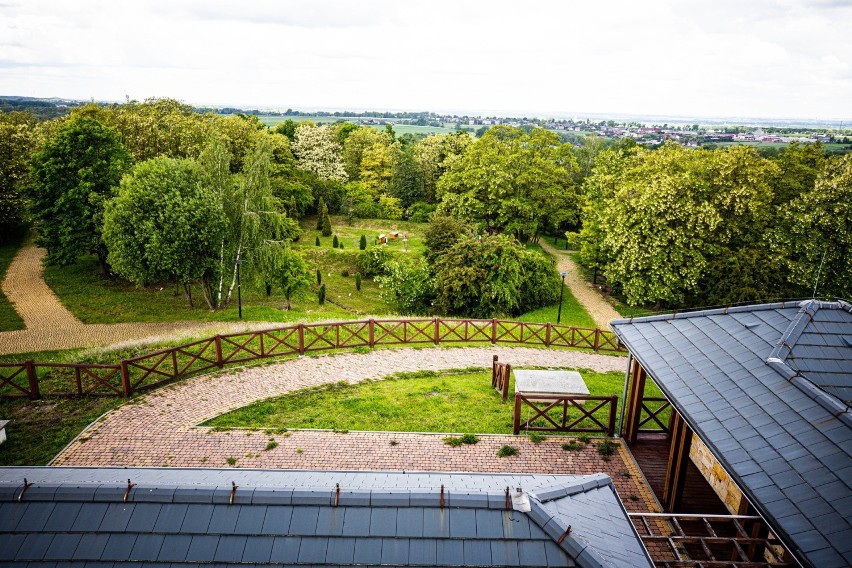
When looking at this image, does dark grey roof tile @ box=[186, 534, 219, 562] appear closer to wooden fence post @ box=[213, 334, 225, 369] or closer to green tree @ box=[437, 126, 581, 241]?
wooden fence post @ box=[213, 334, 225, 369]

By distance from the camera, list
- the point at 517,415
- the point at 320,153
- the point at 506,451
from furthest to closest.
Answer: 1. the point at 320,153
2. the point at 517,415
3. the point at 506,451

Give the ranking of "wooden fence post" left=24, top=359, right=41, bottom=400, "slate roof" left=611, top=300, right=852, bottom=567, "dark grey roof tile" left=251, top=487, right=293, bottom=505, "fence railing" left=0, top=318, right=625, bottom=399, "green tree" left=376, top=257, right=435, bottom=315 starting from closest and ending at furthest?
"dark grey roof tile" left=251, top=487, right=293, bottom=505
"slate roof" left=611, top=300, right=852, bottom=567
"wooden fence post" left=24, top=359, right=41, bottom=400
"fence railing" left=0, top=318, right=625, bottom=399
"green tree" left=376, top=257, right=435, bottom=315

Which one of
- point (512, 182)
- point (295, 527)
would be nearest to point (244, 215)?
point (512, 182)

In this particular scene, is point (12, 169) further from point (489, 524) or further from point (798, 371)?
point (798, 371)

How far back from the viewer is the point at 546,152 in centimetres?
4122

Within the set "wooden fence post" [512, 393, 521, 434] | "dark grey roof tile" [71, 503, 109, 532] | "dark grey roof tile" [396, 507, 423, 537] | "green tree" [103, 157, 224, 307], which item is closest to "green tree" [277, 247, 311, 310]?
"green tree" [103, 157, 224, 307]

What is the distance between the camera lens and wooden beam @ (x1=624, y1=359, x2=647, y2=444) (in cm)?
1352

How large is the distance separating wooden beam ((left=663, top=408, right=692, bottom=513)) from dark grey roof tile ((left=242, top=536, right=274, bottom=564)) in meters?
8.19

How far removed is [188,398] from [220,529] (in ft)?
34.6

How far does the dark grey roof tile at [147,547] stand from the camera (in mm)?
6027

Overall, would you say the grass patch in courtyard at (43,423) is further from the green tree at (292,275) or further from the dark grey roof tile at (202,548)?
the green tree at (292,275)

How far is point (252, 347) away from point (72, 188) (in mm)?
17424

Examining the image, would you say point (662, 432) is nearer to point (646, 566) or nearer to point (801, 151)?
point (646, 566)

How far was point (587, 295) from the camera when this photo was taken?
34281 millimetres
